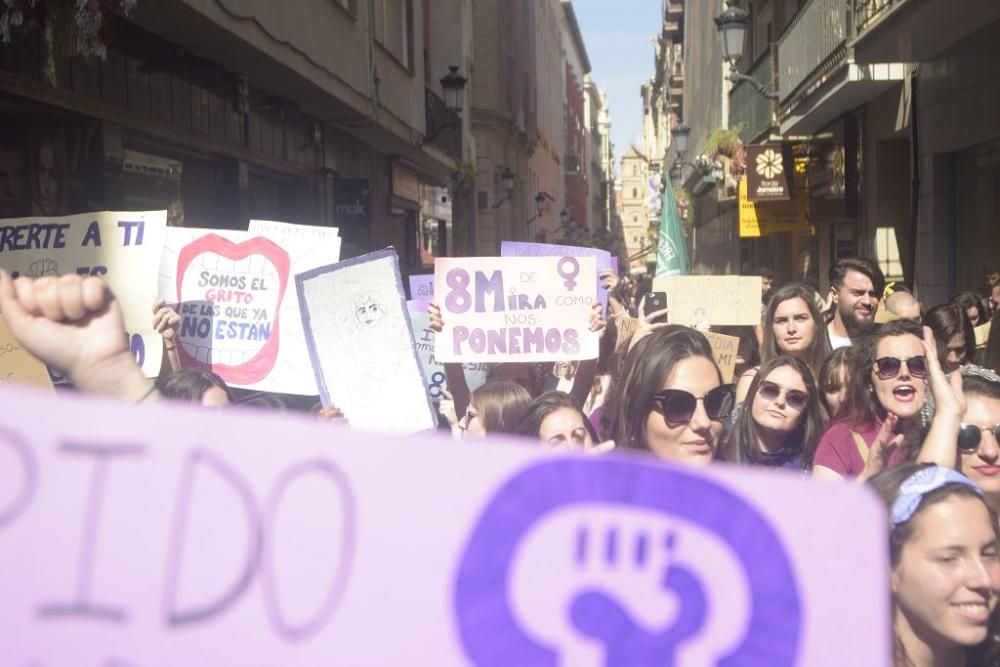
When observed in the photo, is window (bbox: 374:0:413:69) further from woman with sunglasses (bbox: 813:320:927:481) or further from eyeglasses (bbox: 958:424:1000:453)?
eyeglasses (bbox: 958:424:1000:453)

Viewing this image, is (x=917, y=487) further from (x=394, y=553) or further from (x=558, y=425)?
(x=558, y=425)

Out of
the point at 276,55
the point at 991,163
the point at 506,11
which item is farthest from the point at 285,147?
the point at 506,11

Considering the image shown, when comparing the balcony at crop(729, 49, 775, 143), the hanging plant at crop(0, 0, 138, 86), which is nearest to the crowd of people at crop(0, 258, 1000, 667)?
the hanging plant at crop(0, 0, 138, 86)

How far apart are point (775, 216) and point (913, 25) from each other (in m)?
9.13

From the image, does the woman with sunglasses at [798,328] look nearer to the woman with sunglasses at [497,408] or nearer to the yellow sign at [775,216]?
the woman with sunglasses at [497,408]

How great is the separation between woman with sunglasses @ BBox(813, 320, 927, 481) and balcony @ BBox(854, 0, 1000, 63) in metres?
6.16

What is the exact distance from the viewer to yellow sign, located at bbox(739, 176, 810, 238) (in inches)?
745

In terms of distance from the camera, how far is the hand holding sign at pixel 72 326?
7.28 feet

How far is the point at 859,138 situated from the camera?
15.6 meters

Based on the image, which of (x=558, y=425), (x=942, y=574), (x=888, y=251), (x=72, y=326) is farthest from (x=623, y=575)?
Result: (x=888, y=251)

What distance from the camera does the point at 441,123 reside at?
70.6 ft

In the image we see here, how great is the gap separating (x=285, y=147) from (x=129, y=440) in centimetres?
1207

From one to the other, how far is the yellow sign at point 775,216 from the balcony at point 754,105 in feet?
4.17

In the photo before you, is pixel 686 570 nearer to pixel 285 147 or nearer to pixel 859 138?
pixel 285 147
